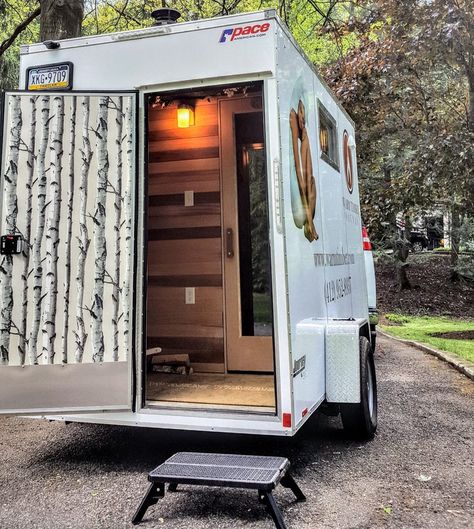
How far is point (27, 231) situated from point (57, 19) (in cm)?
371

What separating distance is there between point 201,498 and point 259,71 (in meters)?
2.54

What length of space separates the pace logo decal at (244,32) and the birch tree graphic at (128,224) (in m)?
0.73

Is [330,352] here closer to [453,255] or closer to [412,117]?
[412,117]

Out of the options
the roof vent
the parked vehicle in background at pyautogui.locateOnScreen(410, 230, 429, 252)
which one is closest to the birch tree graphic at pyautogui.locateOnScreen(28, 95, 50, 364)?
the roof vent

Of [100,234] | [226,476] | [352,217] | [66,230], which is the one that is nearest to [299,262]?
[100,234]

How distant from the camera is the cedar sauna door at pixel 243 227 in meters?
5.40

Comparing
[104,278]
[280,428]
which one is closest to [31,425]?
[104,278]

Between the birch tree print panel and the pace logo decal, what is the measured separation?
0.81m

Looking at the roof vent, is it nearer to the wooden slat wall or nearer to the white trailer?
the white trailer

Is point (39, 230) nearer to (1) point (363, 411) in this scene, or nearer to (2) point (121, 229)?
(2) point (121, 229)

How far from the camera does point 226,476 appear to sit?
9.68 ft

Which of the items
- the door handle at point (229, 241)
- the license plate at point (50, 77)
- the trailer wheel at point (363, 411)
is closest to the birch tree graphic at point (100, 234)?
the license plate at point (50, 77)

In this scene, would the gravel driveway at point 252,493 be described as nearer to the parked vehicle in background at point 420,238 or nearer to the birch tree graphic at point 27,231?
the birch tree graphic at point 27,231

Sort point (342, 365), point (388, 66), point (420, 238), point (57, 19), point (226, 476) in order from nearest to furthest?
1. point (226, 476)
2. point (342, 365)
3. point (57, 19)
4. point (388, 66)
5. point (420, 238)
